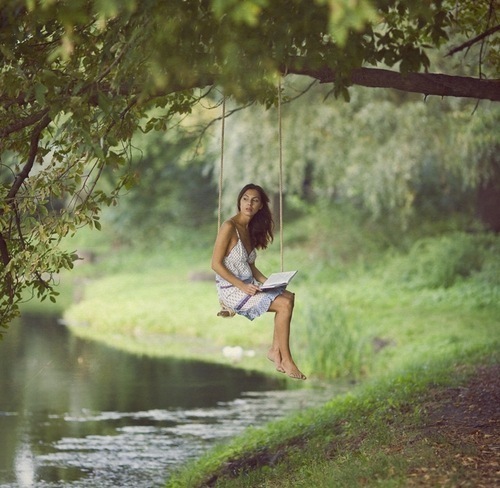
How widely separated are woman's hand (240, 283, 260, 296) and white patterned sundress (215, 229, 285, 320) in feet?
0.07

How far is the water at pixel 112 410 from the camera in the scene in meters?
11.4

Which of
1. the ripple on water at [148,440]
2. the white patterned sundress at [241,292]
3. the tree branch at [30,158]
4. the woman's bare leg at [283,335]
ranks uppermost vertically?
the tree branch at [30,158]

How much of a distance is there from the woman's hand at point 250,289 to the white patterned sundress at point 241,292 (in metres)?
0.02

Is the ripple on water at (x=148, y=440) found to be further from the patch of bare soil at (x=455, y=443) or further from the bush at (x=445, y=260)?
the bush at (x=445, y=260)

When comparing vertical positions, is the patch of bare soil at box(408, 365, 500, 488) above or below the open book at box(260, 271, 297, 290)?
below

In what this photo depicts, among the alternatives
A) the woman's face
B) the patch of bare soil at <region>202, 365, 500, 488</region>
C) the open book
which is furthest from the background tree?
the patch of bare soil at <region>202, 365, 500, 488</region>

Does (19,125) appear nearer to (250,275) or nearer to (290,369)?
(250,275)

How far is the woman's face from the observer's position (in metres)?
8.63

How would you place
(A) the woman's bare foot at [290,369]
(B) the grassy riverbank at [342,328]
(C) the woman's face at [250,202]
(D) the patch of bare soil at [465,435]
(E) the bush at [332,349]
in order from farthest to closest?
(E) the bush at [332,349] → (B) the grassy riverbank at [342,328] → (C) the woman's face at [250,202] → (A) the woman's bare foot at [290,369] → (D) the patch of bare soil at [465,435]

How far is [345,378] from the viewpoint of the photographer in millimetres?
16578

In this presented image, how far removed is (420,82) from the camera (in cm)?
857

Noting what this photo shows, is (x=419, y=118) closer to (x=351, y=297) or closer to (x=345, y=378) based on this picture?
(x=351, y=297)

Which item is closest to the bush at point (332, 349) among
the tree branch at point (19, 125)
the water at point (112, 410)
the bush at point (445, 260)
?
the water at point (112, 410)

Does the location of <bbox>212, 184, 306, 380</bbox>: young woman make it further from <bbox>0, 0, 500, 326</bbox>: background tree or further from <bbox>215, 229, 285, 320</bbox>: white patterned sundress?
<bbox>0, 0, 500, 326</bbox>: background tree
